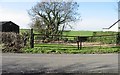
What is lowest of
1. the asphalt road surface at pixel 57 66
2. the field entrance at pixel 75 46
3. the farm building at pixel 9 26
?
the asphalt road surface at pixel 57 66

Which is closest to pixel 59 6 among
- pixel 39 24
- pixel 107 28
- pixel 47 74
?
pixel 39 24

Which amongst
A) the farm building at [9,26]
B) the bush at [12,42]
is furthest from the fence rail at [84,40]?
the farm building at [9,26]

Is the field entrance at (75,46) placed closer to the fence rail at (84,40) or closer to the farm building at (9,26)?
the fence rail at (84,40)

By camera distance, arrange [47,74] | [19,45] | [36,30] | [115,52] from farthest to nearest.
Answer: [36,30]
[19,45]
[115,52]
[47,74]

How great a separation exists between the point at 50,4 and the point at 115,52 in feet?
105

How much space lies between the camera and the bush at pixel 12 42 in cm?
2295

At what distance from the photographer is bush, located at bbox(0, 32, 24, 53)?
2295 cm

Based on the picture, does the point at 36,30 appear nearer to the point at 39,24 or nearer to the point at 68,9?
the point at 39,24

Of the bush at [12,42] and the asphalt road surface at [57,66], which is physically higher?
the bush at [12,42]

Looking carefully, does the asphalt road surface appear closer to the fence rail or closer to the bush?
the bush

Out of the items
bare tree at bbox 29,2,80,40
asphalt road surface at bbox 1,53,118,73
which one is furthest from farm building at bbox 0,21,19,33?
asphalt road surface at bbox 1,53,118,73

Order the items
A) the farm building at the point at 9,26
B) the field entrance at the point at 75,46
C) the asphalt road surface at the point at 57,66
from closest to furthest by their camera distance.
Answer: the asphalt road surface at the point at 57,66
the field entrance at the point at 75,46
the farm building at the point at 9,26

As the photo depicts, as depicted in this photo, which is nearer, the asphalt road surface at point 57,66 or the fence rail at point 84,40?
the asphalt road surface at point 57,66

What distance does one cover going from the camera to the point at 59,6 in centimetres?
5322
